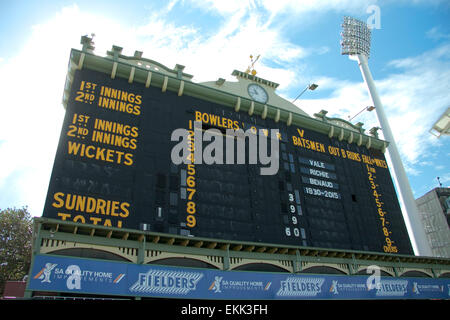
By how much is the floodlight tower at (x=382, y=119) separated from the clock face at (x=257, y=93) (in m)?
28.9

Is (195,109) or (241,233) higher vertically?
(195,109)

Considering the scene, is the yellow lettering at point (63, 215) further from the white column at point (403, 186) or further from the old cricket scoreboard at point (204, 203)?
the white column at point (403, 186)

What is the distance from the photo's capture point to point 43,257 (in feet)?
61.9

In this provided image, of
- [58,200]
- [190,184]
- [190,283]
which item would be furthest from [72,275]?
[190,184]

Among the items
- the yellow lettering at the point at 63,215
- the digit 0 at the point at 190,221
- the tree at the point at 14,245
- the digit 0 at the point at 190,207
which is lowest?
the yellow lettering at the point at 63,215

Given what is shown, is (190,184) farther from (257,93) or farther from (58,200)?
(257,93)

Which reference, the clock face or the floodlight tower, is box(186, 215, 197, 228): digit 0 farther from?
the floodlight tower
